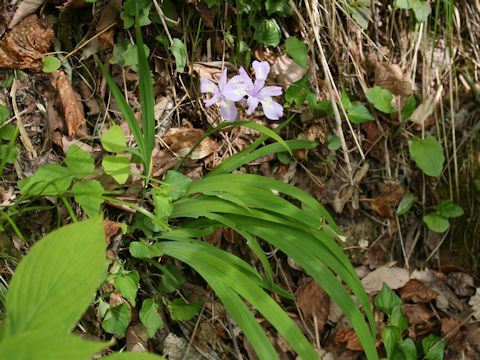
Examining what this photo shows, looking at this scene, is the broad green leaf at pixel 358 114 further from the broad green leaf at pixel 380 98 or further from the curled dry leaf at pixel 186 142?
the curled dry leaf at pixel 186 142

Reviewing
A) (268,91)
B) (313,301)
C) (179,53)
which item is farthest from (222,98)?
(313,301)

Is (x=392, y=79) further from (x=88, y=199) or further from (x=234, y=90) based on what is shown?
(x=88, y=199)

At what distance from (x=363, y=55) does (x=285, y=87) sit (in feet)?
1.41

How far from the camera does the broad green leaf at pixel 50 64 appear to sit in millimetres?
1360

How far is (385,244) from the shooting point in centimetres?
179

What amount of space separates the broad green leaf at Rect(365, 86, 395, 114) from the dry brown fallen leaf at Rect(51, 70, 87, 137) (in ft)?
3.66

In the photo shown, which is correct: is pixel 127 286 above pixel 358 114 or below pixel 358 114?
below

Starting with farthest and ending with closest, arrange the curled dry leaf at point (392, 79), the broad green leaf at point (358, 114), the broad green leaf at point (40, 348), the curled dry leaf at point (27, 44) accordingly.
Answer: the curled dry leaf at point (392, 79), the broad green leaf at point (358, 114), the curled dry leaf at point (27, 44), the broad green leaf at point (40, 348)

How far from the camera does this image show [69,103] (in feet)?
4.50

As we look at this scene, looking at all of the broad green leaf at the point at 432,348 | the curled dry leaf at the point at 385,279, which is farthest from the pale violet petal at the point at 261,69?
the broad green leaf at the point at 432,348

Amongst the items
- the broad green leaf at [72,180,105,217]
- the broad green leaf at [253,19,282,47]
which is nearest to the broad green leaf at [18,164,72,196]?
the broad green leaf at [72,180,105,217]

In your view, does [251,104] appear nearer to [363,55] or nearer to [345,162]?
[345,162]

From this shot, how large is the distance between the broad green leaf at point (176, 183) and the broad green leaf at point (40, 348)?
29.6 inches

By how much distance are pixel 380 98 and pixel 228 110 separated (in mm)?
756
